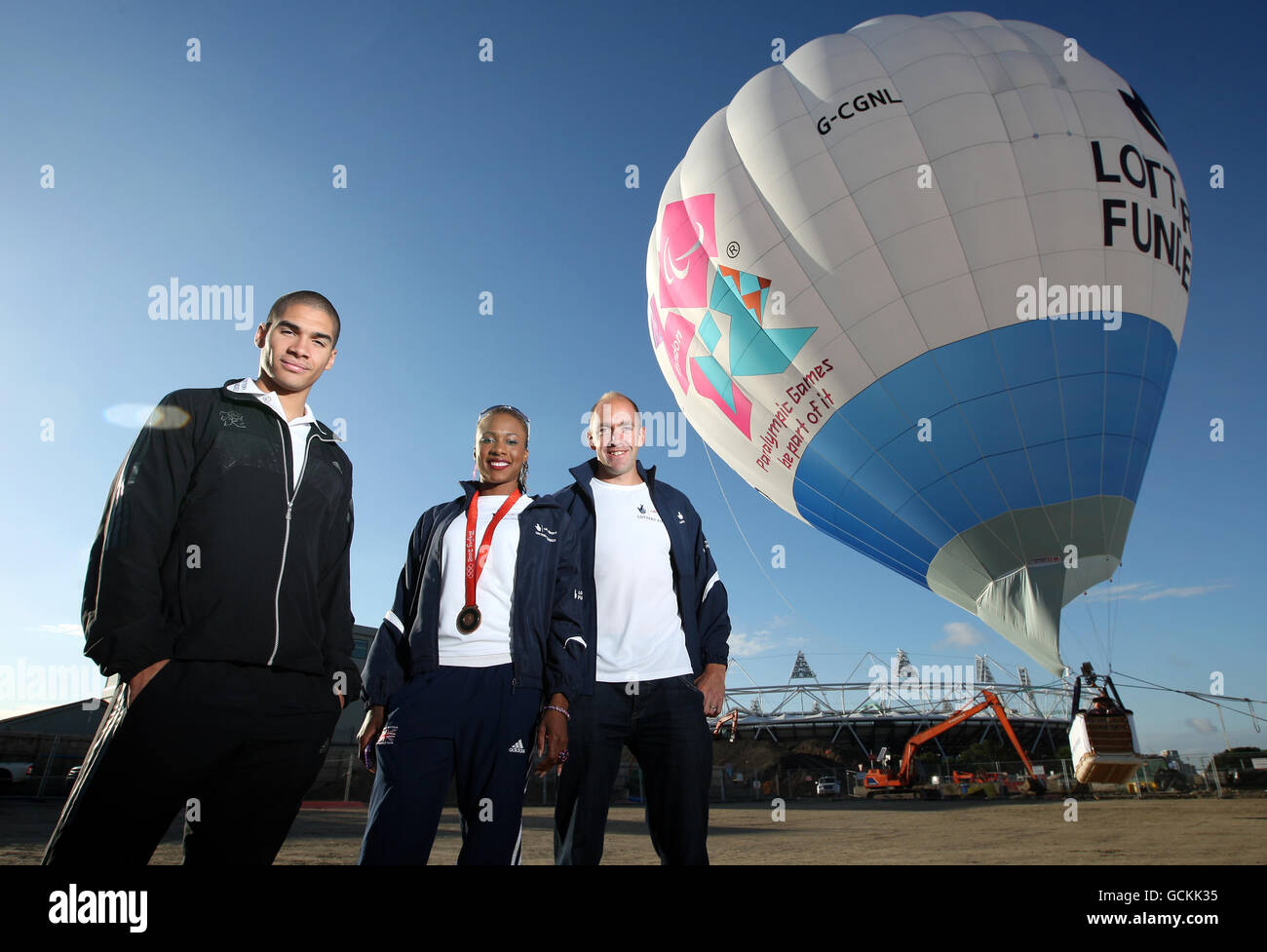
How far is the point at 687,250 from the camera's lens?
13.6 metres

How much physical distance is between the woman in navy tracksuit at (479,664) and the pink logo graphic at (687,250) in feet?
33.9

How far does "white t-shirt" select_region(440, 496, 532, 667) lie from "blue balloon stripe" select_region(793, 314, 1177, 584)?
10083 mm

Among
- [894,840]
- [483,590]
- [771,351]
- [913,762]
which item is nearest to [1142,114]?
[771,351]

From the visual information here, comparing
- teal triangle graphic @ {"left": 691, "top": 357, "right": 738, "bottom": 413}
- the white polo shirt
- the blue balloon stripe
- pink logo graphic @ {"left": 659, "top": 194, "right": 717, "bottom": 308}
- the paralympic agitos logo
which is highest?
the paralympic agitos logo

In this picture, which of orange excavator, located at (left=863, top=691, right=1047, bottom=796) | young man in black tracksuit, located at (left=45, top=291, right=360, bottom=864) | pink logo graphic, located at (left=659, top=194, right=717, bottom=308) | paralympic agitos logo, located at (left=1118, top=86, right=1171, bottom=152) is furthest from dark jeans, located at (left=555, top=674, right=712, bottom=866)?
orange excavator, located at (left=863, top=691, right=1047, bottom=796)

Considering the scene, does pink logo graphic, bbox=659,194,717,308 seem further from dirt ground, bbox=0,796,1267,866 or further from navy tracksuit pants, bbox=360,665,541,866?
navy tracksuit pants, bbox=360,665,541,866

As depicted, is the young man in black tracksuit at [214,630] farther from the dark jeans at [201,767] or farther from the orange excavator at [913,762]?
the orange excavator at [913,762]

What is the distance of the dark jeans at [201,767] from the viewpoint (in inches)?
82.1

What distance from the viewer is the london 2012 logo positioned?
495 inches

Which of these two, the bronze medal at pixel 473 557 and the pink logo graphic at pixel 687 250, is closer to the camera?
the bronze medal at pixel 473 557

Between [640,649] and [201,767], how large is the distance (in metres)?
1.96

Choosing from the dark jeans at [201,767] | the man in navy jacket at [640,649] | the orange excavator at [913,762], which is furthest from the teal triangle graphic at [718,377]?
the orange excavator at [913,762]
